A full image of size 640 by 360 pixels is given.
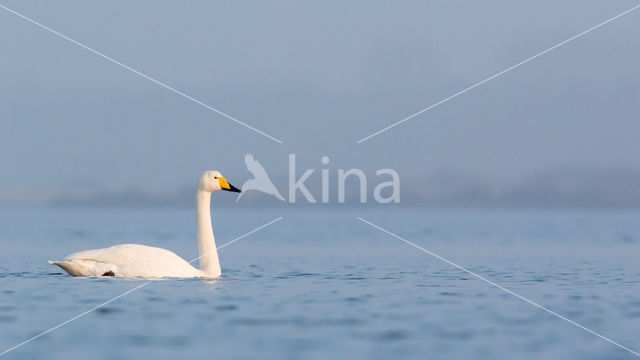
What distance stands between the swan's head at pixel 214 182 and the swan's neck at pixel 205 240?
0.70 ft

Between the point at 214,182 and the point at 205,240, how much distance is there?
1.31 m

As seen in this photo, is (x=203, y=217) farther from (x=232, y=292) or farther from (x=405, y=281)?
(x=405, y=281)

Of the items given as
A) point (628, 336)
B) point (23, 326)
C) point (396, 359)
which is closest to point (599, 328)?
point (628, 336)

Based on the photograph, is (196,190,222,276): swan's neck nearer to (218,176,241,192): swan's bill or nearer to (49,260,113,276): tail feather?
(218,176,241,192): swan's bill

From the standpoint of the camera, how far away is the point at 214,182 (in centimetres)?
2231

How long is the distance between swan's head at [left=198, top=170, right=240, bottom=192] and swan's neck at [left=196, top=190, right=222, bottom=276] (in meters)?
0.21

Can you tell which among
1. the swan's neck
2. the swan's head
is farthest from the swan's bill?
the swan's neck

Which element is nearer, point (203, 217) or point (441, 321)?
point (441, 321)

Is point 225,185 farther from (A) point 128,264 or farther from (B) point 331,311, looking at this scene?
(B) point 331,311

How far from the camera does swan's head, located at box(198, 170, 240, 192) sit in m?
22.2

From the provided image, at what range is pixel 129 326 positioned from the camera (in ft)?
49.3

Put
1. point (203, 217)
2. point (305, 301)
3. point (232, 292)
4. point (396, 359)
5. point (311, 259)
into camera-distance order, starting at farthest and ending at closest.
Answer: point (311, 259) < point (203, 217) < point (232, 292) < point (305, 301) < point (396, 359)

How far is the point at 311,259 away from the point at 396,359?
16.4 meters

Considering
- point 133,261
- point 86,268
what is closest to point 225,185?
point 133,261
